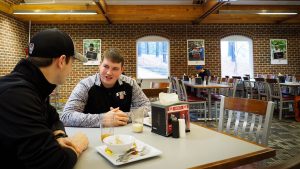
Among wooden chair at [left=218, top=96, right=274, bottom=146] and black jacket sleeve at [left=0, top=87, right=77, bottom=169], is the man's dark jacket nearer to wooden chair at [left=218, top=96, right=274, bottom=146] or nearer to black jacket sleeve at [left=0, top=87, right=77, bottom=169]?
black jacket sleeve at [left=0, top=87, right=77, bottom=169]

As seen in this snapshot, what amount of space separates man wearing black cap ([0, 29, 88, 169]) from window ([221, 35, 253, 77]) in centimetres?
797

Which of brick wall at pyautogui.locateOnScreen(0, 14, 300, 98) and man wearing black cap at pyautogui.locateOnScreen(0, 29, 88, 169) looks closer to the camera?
man wearing black cap at pyautogui.locateOnScreen(0, 29, 88, 169)

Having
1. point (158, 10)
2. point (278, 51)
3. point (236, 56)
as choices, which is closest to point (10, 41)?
point (158, 10)

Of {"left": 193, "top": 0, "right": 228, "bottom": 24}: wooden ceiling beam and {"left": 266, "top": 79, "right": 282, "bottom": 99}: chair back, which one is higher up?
{"left": 193, "top": 0, "right": 228, "bottom": 24}: wooden ceiling beam

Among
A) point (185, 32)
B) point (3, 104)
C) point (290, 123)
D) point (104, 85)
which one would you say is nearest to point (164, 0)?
point (185, 32)

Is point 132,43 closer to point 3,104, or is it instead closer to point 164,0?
point 164,0

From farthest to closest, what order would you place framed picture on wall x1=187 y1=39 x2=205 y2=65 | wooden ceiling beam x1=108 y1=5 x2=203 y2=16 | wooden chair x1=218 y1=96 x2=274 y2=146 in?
framed picture on wall x1=187 y1=39 x2=205 y2=65 → wooden ceiling beam x1=108 y1=5 x2=203 y2=16 → wooden chair x1=218 y1=96 x2=274 y2=146

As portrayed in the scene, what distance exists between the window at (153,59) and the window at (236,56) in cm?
216

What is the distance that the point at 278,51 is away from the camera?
27.1 ft

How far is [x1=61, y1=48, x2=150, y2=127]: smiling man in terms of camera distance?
5.69 feet

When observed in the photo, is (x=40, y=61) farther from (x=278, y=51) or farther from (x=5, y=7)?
(x=278, y=51)

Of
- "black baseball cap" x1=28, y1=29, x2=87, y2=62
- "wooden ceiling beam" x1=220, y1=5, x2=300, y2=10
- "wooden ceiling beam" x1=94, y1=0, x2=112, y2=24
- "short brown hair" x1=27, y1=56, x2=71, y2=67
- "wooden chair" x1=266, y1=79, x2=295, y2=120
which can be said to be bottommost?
"wooden chair" x1=266, y1=79, x2=295, y2=120

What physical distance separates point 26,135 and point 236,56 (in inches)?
339

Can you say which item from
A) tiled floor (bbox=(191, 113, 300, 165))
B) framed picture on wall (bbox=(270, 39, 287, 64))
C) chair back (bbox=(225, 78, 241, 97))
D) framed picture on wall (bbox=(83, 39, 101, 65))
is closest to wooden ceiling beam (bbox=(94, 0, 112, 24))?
framed picture on wall (bbox=(83, 39, 101, 65))
